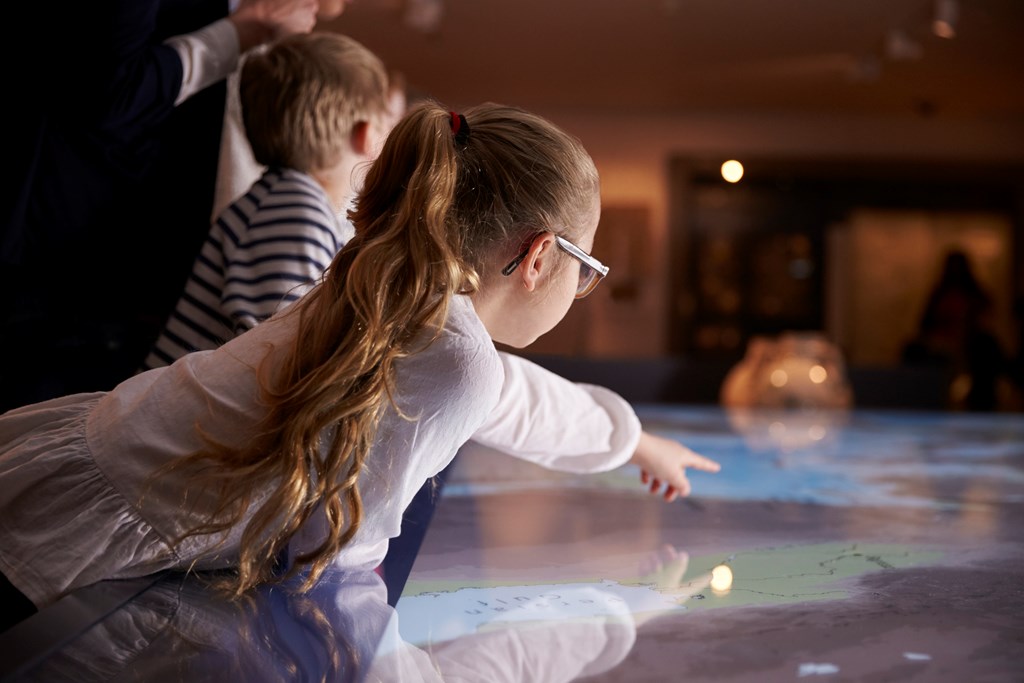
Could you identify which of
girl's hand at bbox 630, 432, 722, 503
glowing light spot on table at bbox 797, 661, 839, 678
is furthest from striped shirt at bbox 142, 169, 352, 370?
glowing light spot on table at bbox 797, 661, 839, 678

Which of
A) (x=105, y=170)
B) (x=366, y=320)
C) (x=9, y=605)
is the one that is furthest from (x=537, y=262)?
(x=105, y=170)

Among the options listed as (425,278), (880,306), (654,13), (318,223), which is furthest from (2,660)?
(880,306)

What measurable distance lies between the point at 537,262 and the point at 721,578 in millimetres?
268

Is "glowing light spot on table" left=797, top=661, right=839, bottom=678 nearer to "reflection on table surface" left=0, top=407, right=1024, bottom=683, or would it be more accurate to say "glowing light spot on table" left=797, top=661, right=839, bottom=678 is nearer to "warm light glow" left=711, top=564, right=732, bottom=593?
"reflection on table surface" left=0, top=407, right=1024, bottom=683

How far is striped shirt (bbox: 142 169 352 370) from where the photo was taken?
992 millimetres

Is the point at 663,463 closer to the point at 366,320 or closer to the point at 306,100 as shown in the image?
the point at 366,320

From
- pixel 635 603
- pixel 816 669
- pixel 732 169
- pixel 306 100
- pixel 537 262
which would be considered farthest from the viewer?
pixel 732 169

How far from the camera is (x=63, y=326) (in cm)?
115

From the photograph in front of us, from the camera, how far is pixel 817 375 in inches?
99.9

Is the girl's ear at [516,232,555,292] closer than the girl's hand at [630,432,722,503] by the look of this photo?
Yes

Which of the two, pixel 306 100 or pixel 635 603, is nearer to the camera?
pixel 635 603

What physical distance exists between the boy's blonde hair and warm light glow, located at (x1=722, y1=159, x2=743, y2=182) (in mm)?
6096

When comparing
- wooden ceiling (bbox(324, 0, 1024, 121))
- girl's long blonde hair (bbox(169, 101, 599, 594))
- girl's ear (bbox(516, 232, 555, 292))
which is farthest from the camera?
wooden ceiling (bbox(324, 0, 1024, 121))

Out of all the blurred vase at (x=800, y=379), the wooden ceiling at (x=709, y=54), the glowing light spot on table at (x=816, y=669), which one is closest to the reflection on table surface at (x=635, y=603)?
the glowing light spot on table at (x=816, y=669)
